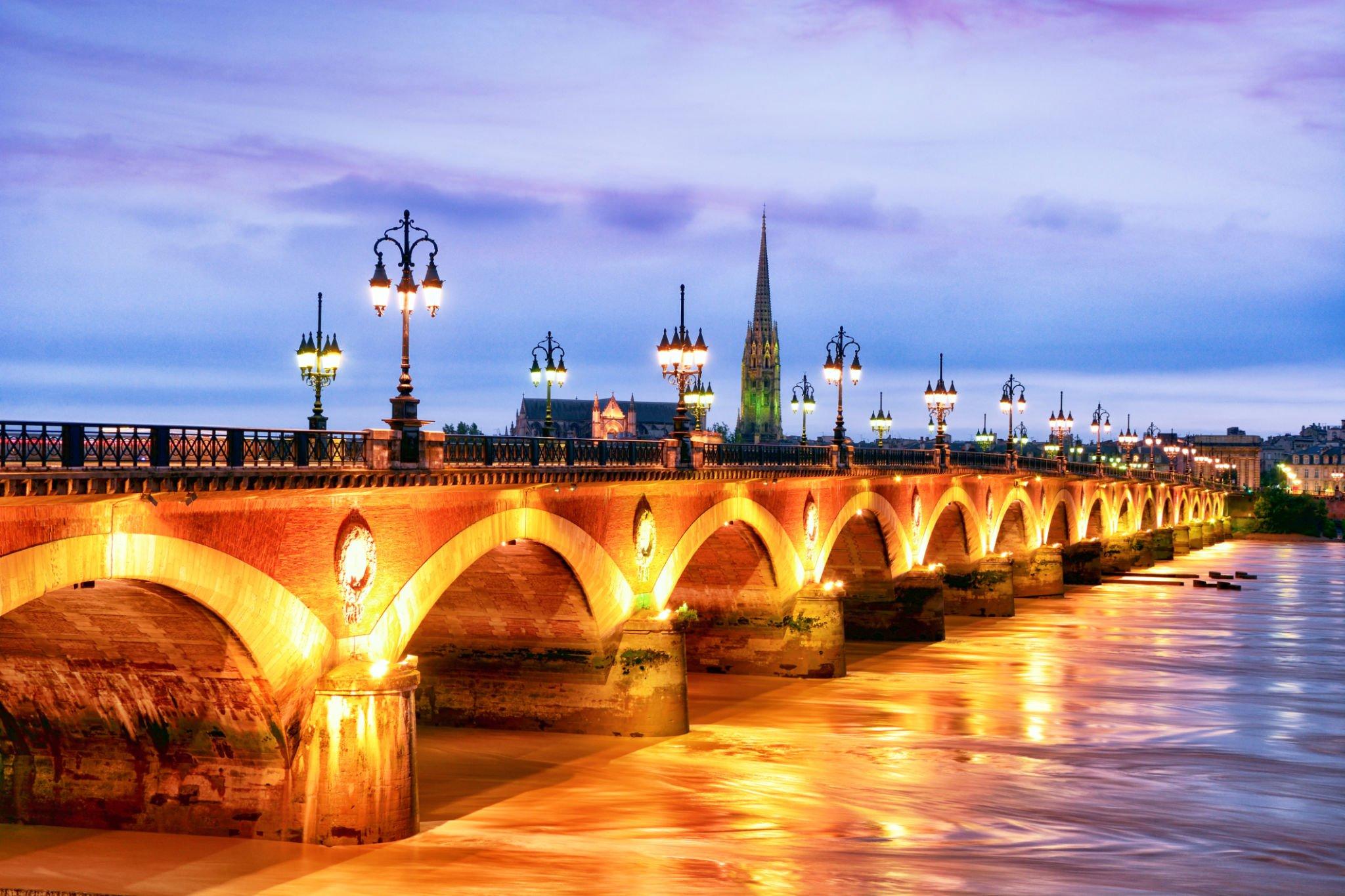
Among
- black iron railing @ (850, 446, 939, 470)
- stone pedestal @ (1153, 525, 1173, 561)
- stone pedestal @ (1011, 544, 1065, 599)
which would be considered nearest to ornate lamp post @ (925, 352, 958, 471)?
black iron railing @ (850, 446, 939, 470)

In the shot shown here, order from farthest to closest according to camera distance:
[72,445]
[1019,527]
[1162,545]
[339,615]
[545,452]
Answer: [1162,545] → [1019,527] → [545,452] → [339,615] → [72,445]

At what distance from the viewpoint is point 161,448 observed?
1783cm

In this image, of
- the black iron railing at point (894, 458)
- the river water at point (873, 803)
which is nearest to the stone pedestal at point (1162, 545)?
the black iron railing at point (894, 458)

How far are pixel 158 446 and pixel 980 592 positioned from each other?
148 ft

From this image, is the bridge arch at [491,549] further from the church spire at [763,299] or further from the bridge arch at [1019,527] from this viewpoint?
the church spire at [763,299]

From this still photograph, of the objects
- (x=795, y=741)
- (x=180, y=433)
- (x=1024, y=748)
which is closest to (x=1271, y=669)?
(x=1024, y=748)

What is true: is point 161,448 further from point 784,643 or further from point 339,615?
point 784,643

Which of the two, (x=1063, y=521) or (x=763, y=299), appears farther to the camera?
(x=763, y=299)

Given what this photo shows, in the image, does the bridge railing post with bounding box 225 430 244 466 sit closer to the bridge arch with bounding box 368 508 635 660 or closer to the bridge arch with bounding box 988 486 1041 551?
the bridge arch with bounding box 368 508 635 660

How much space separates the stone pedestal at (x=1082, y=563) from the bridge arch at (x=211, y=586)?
6170cm

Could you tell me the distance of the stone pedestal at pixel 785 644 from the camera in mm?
39875

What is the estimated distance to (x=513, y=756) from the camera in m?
28.4

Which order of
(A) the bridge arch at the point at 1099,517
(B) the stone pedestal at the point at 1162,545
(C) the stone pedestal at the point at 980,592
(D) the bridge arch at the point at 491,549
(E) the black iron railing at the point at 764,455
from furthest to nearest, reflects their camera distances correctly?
(B) the stone pedestal at the point at 1162,545
(A) the bridge arch at the point at 1099,517
(C) the stone pedestal at the point at 980,592
(E) the black iron railing at the point at 764,455
(D) the bridge arch at the point at 491,549

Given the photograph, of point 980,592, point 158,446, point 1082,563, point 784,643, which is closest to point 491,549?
point 158,446
